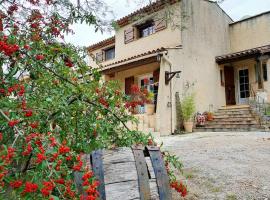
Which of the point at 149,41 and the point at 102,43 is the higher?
the point at 102,43

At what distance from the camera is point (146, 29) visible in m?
16.5

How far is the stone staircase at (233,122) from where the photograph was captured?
12427 mm

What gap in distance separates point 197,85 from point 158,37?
120 inches

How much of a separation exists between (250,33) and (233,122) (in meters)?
6.29

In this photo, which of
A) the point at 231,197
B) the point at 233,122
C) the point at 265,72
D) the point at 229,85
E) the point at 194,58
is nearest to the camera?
the point at 231,197

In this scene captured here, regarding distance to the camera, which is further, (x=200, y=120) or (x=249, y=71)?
(x=249, y=71)

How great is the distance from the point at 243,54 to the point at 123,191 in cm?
1378

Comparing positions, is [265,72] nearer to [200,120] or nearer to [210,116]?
[210,116]

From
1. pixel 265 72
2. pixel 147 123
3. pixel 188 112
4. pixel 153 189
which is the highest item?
pixel 265 72

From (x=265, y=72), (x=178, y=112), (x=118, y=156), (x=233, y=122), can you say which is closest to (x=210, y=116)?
(x=233, y=122)

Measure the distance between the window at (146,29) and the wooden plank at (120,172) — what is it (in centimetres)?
1391

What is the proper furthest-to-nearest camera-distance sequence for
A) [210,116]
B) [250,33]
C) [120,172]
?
1. [250,33]
2. [210,116]
3. [120,172]

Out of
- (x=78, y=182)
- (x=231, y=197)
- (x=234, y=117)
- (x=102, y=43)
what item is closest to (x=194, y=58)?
(x=234, y=117)

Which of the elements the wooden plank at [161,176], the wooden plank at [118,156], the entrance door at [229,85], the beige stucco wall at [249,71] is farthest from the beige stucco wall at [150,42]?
the wooden plank at [161,176]
